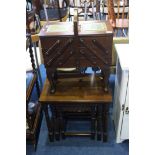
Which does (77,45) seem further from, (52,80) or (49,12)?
(49,12)

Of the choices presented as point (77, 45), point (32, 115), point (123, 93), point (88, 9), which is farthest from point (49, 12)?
point (123, 93)

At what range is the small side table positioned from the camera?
147 centimetres

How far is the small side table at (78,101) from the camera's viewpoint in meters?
1.47

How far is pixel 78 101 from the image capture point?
57.7 inches

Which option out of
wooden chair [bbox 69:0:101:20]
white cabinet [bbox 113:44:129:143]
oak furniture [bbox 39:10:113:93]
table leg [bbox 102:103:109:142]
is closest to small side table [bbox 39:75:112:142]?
table leg [bbox 102:103:109:142]

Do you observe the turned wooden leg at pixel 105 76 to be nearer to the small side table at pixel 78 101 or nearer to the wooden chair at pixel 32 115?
the small side table at pixel 78 101

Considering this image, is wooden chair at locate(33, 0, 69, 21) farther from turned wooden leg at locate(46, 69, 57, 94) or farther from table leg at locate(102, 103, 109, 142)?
table leg at locate(102, 103, 109, 142)

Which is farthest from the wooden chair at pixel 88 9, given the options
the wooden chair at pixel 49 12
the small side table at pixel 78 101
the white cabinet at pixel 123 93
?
the small side table at pixel 78 101

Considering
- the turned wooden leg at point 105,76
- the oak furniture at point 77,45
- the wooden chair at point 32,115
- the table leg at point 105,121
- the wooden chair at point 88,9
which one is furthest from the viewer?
the wooden chair at point 88,9

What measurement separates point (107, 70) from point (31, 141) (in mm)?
897

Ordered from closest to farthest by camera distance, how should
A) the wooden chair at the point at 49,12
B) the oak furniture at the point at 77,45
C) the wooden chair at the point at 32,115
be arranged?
1. the oak furniture at the point at 77,45
2. the wooden chair at the point at 32,115
3. the wooden chair at the point at 49,12
